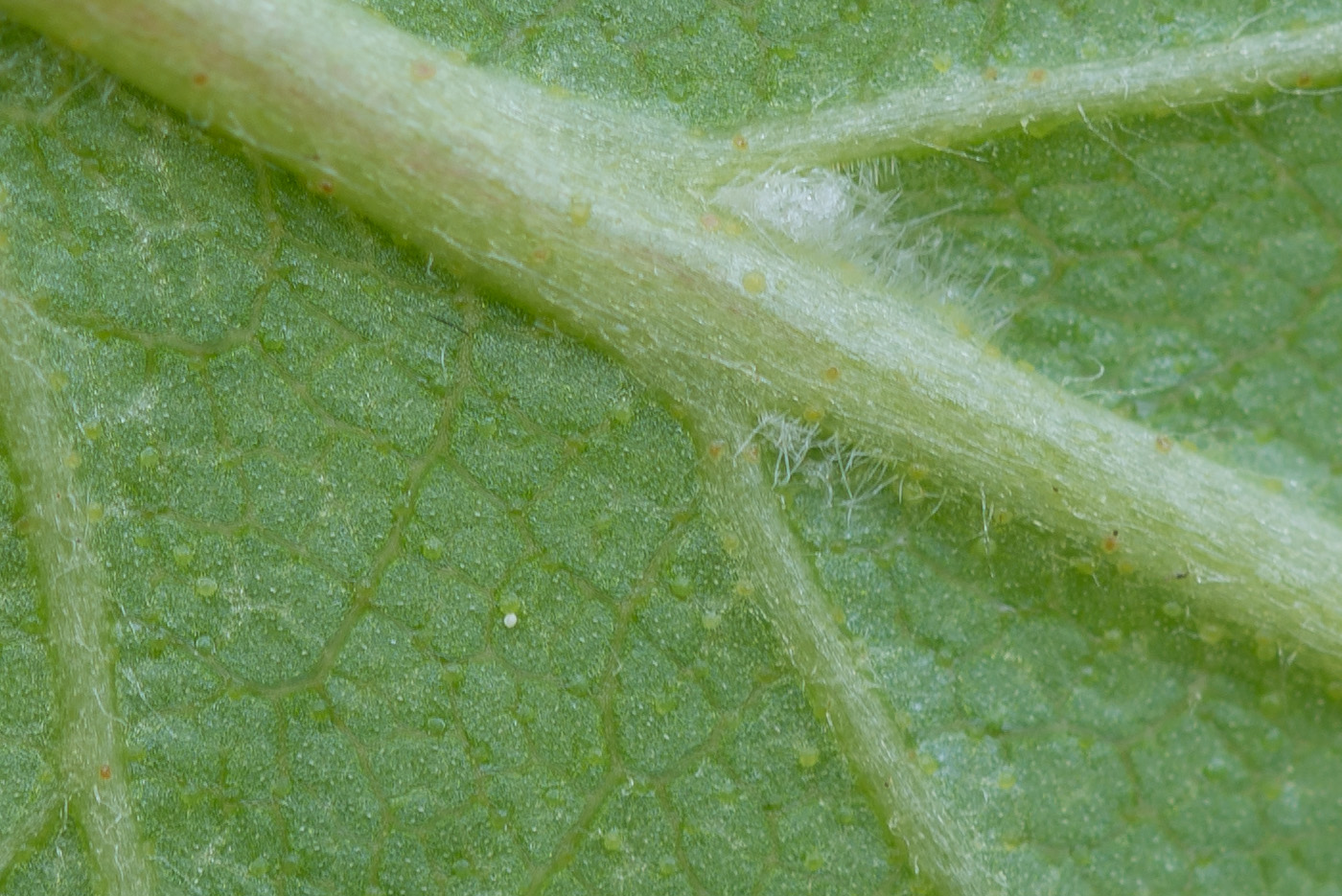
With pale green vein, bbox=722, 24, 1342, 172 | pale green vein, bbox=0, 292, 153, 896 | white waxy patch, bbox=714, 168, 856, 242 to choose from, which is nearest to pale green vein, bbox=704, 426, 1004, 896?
white waxy patch, bbox=714, 168, 856, 242

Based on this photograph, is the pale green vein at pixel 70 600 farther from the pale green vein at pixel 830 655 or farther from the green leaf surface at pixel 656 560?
the pale green vein at pixel 830 655

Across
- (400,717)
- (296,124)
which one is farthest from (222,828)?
(296,124)

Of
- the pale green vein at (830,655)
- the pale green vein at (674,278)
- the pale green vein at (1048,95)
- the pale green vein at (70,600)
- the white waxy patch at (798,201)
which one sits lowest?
the pale green vein at (70,600)

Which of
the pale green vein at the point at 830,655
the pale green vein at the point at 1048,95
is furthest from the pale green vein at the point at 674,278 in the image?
the pale green vein at the point at 830,655

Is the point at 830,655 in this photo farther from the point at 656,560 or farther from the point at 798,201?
the point at 798,201

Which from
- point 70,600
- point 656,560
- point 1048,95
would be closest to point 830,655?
point 656,560

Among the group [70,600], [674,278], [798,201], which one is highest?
[798,201]
